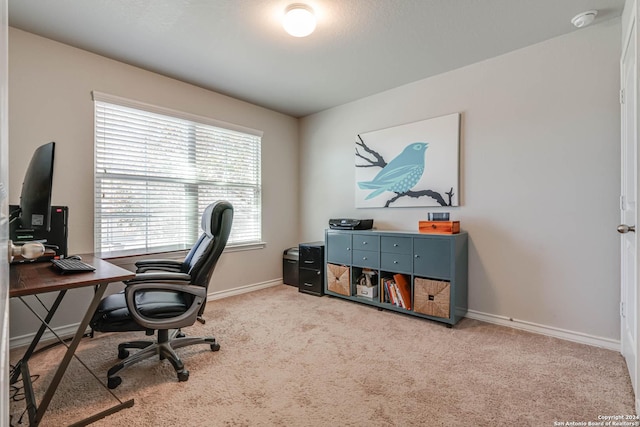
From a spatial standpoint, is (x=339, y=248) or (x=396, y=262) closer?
(x=396, y=262)

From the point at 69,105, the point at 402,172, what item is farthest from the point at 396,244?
the point at 69,105

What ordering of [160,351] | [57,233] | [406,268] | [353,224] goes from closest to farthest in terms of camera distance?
[160,351] → [57,233] → [406,268] → [353,224]

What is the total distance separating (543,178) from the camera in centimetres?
252

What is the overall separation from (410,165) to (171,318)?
2615mm

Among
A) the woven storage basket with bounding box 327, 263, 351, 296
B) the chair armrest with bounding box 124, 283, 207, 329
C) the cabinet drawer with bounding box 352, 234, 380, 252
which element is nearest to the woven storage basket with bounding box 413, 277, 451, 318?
the cabinet drawer with bounding box 352, 234, 380, 252

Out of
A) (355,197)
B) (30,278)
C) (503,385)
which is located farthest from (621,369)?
(30,278)

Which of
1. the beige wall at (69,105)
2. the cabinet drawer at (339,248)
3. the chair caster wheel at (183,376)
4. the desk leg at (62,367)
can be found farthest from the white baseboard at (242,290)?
the desk leg at (62,367)

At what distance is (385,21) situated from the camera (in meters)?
2.25

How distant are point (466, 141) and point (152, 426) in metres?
3.18

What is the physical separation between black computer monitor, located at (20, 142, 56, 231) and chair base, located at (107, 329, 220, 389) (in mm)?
910

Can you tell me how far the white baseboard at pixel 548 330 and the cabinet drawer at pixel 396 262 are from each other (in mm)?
739

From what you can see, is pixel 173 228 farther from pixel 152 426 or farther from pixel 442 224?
pixel 442 224

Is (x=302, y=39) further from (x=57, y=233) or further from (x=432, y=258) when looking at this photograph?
(x=57, y=233)

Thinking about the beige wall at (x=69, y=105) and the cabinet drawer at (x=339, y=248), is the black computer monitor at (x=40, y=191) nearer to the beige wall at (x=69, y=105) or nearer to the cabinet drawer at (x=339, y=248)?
the beige wall at (x=69, y=105)
